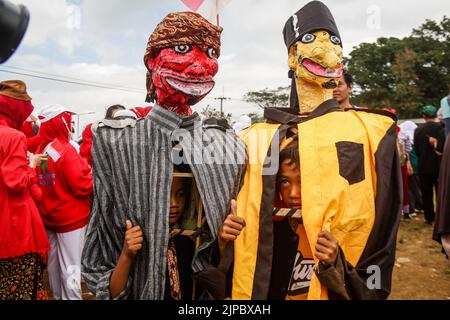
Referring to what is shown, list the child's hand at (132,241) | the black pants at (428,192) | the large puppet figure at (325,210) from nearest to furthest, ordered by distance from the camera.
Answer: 1. the child's hand at (132,241)
2. the large puppet figure at (325,210)
3. the black pants at (428,192)

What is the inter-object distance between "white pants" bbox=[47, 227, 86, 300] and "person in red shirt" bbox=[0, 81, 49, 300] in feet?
1.56

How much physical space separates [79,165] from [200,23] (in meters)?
2.37

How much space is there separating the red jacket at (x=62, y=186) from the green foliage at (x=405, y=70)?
25822 millimetres

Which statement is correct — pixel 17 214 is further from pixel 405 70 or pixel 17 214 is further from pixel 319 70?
pixel 405 70

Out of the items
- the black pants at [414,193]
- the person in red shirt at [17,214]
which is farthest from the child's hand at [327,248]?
the black pants at [414,193]

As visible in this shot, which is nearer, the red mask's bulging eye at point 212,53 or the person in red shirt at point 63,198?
the red mask's bulging eye at point 212,53

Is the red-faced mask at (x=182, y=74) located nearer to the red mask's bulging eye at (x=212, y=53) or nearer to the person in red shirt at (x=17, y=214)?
the red mask's bulging eye at (x=212, y=53)

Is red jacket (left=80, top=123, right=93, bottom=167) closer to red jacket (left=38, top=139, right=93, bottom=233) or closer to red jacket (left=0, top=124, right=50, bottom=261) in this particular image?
red jacket (left=38, top=139, right=93, bottom=233)

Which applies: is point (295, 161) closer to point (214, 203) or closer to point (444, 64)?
point (214, 203)

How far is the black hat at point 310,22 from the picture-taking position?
2.28 meters

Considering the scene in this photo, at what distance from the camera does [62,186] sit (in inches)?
146

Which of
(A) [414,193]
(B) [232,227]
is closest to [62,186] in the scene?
(B) [232,227]

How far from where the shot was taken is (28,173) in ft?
10.0

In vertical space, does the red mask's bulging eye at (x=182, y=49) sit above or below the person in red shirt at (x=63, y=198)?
above
